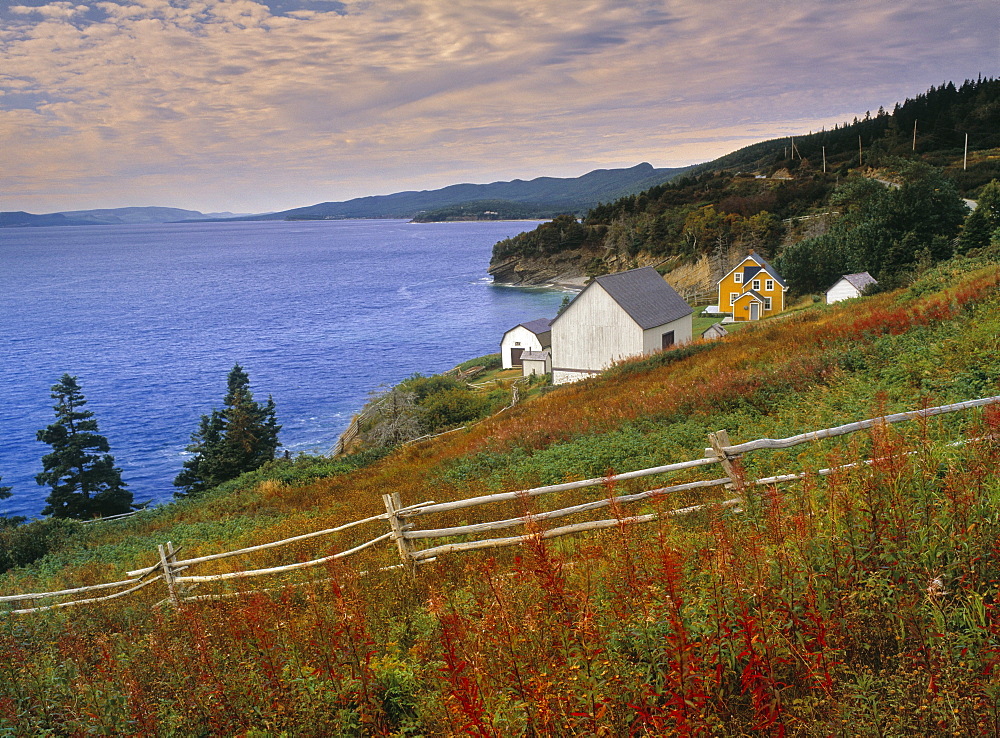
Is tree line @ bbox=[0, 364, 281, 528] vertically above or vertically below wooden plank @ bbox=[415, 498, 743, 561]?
below

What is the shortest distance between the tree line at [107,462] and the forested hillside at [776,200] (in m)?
50.8

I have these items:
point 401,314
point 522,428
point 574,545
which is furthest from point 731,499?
point 401,314

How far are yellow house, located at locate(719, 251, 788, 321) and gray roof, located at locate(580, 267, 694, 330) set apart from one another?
2175 cm

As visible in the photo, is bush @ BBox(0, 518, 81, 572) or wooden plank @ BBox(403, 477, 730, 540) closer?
wooden plank @ BBox(403, 477, 730, 540)

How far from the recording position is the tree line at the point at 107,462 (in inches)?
1400

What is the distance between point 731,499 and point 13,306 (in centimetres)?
14552

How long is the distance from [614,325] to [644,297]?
11.0 feet

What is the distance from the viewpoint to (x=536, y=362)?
2077 inches

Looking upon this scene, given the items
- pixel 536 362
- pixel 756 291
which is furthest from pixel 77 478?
pixel 756 291

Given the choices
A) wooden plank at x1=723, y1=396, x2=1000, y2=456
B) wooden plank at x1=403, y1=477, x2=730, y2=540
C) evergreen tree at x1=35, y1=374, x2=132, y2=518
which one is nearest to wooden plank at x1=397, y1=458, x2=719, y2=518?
wooden plank at x1=403, y1=477, x2=730, y2=540

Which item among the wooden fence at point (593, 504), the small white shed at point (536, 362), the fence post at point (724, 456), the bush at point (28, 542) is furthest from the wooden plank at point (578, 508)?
the small white shed at point (536, 362)

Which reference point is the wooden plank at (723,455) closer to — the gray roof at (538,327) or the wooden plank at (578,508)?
the wooden plank at (578,508)

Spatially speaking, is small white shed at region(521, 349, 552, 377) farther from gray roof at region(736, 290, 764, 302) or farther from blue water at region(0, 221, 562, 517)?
gray roof at region(736, 290, 764, 302)

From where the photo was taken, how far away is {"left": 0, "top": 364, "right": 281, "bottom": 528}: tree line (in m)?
35.6
